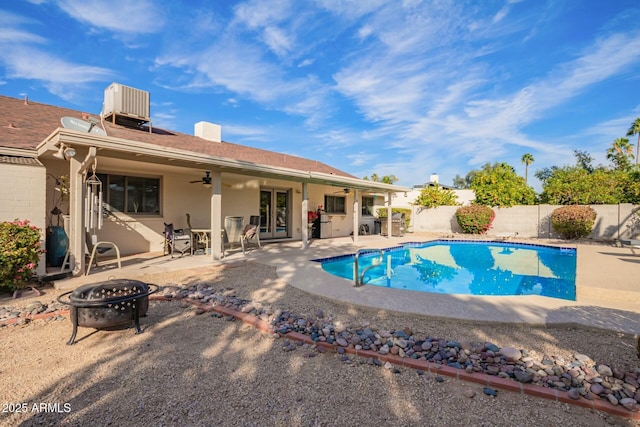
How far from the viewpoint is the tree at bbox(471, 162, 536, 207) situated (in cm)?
1791

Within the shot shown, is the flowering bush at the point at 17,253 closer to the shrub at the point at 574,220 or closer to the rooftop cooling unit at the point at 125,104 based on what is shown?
the rooftop cooling unit at the point at 125,104

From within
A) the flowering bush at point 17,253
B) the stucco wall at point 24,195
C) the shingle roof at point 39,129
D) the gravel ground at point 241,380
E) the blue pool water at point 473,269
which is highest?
the shingle roof at point 39,129

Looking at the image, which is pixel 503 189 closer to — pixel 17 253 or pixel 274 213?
pixel 274 213

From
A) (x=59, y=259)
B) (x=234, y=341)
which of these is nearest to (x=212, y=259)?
(x=59, y=259)

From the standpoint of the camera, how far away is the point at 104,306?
3.46 metres

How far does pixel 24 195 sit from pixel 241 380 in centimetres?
620

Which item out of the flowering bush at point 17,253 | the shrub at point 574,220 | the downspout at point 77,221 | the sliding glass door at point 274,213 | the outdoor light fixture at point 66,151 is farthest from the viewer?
the shrub at point 574,220

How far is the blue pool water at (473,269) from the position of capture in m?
7.59

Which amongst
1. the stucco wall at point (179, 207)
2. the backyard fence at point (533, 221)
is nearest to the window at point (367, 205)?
the backyard fence at point (533, 221)

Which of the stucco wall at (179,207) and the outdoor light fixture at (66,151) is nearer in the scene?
the outdoor light fixture at (66,151)


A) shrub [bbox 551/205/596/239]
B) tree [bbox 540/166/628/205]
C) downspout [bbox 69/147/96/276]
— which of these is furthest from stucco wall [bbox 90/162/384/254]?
tree [bbox 540/166/628/205]

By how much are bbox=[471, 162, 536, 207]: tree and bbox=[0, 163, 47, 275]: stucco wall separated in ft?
64.4

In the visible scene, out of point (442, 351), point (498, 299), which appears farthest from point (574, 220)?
point (442, 351)

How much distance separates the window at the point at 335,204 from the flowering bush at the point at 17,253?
11720mm
